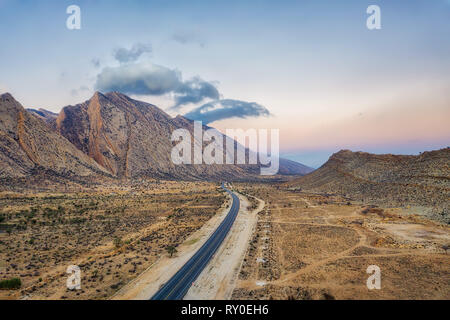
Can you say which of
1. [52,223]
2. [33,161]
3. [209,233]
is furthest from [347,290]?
[33,161]

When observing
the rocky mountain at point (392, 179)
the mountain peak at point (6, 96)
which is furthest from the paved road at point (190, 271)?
the mountain peak at point (6, 96)

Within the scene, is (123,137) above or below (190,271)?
above

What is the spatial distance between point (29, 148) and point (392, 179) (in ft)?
386

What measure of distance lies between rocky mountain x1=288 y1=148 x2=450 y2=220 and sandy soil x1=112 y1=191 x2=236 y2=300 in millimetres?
43457

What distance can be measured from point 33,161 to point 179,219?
2600 inches

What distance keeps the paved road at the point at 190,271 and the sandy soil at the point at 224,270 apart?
61 centimetres

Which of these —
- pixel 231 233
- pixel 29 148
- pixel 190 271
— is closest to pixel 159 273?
pixel 190 271

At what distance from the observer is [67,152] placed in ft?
323

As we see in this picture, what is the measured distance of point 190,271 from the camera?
25000 millimetres
